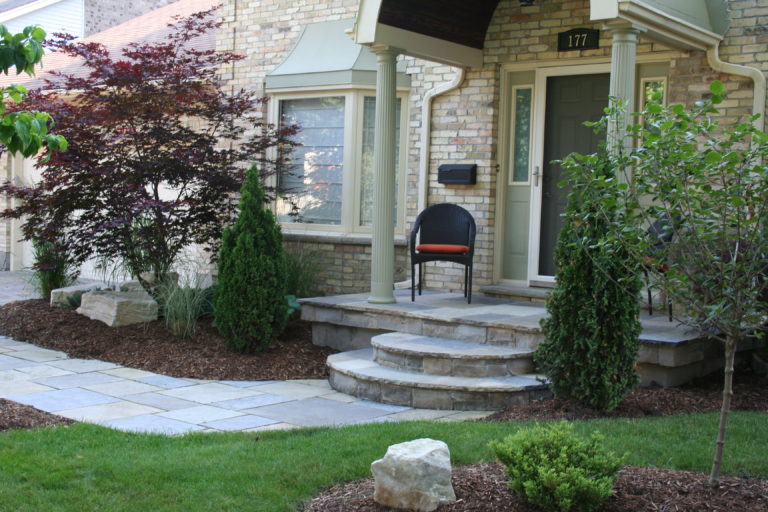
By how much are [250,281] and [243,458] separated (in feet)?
10.8

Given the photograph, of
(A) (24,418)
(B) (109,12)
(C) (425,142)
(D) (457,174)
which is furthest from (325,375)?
(B) (109,12)

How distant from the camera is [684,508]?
356 cm

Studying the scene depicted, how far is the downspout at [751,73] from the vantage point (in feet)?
23.2

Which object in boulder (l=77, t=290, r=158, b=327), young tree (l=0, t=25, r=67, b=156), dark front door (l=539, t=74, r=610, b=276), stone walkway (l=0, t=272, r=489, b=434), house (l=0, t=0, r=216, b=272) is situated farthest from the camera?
house (l=0, t=0, r=216, b=272)

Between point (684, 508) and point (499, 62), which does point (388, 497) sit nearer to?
point (684, 508)

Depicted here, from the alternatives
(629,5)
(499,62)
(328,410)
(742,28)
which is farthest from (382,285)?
(742,28)

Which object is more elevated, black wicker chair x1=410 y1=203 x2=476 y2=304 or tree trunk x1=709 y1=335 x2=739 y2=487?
black wicker chair x1=410 y1=203 x2=476 y2=304

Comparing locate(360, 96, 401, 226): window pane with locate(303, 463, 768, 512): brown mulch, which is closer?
locate(303, 463, 768, 512): brown mulch

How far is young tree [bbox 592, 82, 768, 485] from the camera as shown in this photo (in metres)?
3.50

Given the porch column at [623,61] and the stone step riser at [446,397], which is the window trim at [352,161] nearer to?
the porch column at [623,61]

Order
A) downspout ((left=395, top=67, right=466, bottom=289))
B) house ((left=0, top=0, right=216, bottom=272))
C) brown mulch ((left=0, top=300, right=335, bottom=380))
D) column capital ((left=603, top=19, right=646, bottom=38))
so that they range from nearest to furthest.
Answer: column capital ((left=603, top=19, right=646, bottom=38)), brown mulch ((left=0, top=300, right=335, bottom=380)), downspout ((left=395, top=67, right=466, bottom=289)), house ((left=0, top=0, right=216, bottom=272))

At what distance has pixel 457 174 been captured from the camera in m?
8.87

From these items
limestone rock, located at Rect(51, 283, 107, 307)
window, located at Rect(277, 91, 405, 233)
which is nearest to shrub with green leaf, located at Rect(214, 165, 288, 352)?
window, located at Rect(277, 91, 405, 233)

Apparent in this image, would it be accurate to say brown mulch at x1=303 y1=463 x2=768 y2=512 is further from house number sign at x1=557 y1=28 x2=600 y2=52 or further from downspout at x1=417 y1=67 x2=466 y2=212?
downspout at x1=417 y1=67 x2=466 y2=212
